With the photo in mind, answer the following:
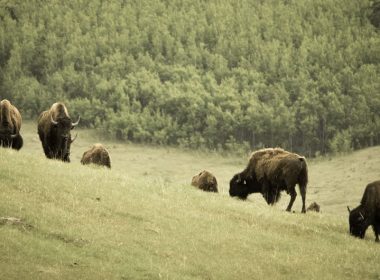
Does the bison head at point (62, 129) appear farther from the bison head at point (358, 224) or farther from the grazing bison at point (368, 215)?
the bison head at point (358, 224)

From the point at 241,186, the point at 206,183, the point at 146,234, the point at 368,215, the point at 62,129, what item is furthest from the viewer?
the point at 206,183

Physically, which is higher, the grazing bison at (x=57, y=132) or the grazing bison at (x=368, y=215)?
the grazing bison at (x=57, y=132)

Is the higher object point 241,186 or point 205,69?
point 205,69

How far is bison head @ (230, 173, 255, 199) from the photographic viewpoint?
2212cm

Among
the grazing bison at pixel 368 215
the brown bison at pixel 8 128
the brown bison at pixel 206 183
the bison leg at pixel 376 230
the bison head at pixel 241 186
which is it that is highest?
the brown bison at pixel 8 128

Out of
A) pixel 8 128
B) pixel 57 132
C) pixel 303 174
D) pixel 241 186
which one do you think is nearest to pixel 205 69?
pixel 241 186

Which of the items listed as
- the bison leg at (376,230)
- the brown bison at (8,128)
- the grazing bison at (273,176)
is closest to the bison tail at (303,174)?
the grazing bison at (273,176)

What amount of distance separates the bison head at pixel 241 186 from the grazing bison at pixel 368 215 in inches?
198

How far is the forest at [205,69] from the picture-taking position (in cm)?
5816

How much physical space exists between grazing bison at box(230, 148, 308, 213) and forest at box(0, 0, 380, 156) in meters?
34.3

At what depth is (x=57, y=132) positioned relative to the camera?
2020cm

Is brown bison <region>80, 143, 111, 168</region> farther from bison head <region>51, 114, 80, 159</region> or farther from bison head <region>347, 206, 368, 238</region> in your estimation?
bison head <region>347, 206, 368, 238</region>

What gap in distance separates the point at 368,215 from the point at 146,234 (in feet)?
23.8

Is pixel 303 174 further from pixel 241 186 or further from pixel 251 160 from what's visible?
pixel 241 186
